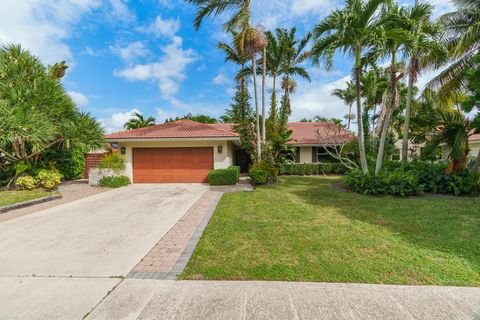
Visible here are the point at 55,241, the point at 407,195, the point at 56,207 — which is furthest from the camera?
the point at 407,195

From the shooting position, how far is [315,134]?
18953 millimetres

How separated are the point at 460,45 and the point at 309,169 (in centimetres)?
1048

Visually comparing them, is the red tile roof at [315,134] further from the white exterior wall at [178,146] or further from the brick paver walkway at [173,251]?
the brick paver walkway at [173,251]

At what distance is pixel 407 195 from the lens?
8.38 m

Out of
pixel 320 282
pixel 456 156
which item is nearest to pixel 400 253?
pixel 320 282

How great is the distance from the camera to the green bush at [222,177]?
38.9 feet

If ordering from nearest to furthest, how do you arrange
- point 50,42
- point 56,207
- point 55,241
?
point 55,241 → point 56,207 → point 50,42

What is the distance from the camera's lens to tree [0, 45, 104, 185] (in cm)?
966

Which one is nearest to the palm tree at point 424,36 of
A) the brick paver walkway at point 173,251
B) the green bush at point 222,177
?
the green bush at point 222,177

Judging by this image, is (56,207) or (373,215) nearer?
(373,215)

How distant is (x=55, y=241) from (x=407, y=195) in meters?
10.6

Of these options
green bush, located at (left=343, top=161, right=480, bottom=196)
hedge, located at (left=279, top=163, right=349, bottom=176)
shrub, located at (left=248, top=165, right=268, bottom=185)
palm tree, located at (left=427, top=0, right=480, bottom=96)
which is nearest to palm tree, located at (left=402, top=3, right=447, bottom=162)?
palm tree, located at (left=427, top=0, right=480, bottom=96)

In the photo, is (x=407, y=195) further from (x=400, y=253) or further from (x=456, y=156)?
(x=400, y=253)

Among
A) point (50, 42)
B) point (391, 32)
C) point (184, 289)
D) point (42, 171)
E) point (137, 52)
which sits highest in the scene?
point (137, 52)
